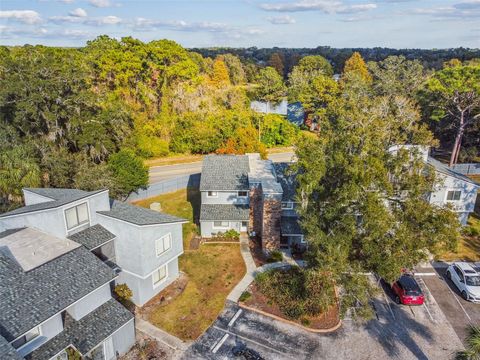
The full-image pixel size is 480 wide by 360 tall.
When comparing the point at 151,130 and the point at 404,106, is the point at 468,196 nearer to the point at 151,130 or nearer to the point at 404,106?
the point at 404,106

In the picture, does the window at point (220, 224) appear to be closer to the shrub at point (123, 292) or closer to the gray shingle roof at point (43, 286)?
the shrub at point (123, 292)

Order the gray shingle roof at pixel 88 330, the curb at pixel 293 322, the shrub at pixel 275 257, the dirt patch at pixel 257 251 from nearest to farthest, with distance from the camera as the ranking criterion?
the gray shingle roof at pixel 88 330, the curb at pixel 293 322, the shrub at pixel 275 257, the dirt patch at pixel 257 251

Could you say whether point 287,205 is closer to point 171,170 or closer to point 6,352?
point 6,352

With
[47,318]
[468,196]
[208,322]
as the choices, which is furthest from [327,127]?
[47,318]

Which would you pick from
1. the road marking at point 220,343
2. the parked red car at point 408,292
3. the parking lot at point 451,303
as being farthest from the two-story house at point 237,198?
the parking lot at point 451,303

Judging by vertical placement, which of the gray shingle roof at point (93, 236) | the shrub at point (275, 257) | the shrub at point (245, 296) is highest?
the gray shingle roof at point (93, 236)

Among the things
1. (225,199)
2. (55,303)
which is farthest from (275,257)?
(55,303)

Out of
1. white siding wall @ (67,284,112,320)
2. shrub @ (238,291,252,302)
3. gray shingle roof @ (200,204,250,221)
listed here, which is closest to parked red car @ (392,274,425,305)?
shrub @ (238,291,252,302)
